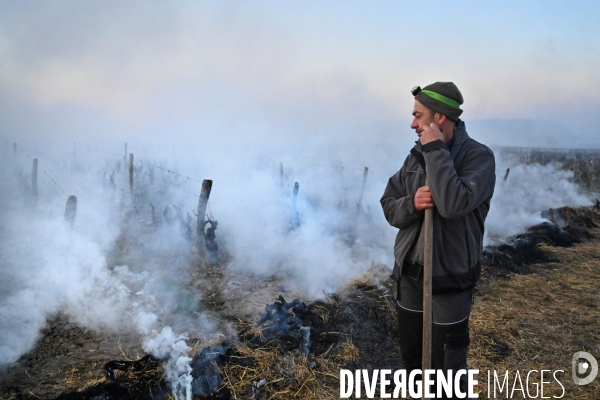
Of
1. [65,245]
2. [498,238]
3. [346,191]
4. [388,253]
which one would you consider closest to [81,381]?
[65,245]

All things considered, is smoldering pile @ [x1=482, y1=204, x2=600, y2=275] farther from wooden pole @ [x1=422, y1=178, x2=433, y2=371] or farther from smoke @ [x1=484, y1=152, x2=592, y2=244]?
wooden pole @ [x1=422, y1=178, x2=433, y2=371]

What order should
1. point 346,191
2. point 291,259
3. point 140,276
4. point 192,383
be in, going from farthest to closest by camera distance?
point 346,191 < point 291,259 < point 140,276 < point 192,383

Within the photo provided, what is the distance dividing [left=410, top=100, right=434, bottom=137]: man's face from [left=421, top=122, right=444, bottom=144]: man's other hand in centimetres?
9

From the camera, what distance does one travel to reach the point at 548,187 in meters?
18.2

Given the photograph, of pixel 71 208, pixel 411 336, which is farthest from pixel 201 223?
pixel 411 336

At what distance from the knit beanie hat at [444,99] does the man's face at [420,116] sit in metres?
0.03

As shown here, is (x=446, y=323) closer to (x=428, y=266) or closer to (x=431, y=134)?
(x=428, y=266)

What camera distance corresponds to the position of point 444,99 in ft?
7.09

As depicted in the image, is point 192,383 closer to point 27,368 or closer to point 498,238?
point 27,368

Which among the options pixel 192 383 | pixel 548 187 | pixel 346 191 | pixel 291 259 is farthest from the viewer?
pixel 548 187

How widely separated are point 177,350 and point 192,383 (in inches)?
21.6

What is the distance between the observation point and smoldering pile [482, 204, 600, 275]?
327 inches

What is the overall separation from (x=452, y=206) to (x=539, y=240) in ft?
34.0

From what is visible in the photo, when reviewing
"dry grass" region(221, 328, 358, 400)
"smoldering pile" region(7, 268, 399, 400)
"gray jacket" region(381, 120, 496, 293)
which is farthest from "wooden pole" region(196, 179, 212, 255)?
"gray jacket" region(381, 120, 496, 293)
